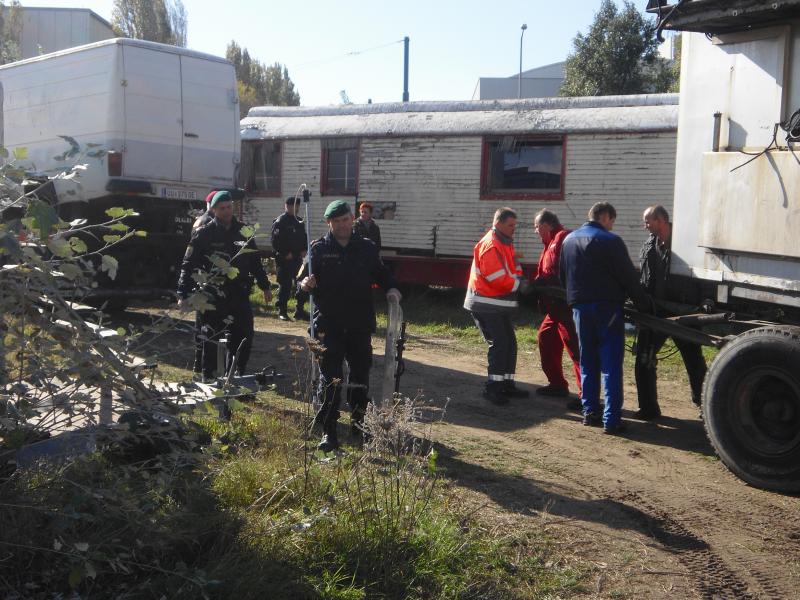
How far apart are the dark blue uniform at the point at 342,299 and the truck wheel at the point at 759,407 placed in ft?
7.99

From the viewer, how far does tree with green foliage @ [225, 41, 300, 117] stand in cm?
5066

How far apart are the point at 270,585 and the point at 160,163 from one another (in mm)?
8465

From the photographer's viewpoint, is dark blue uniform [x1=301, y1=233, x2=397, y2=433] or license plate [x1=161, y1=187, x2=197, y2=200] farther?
license plate [x1=161, y1=187, x2=197, y2=200]

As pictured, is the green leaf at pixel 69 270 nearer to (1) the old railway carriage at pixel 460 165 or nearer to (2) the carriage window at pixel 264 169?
(1) the old railway carriage at pixel 460 165

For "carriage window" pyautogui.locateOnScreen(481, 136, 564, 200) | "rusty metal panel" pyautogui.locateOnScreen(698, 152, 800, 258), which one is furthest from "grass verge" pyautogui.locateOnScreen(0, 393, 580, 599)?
"carriage window" pyautogui.locateOnScreen(481, 136, 564, 200)

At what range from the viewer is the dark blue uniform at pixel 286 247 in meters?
13.0

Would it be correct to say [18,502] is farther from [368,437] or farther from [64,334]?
[368,437]

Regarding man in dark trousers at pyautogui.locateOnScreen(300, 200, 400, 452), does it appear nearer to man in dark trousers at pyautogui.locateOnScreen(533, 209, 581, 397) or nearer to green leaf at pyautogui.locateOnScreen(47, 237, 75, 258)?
man in dark trousers at pyautogui.locateOnScreen(533, 209, 581, 397)

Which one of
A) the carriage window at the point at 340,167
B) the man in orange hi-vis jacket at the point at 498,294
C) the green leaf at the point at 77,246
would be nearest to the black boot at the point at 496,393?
the man in orange hi-vis jacket at the point at 498,294

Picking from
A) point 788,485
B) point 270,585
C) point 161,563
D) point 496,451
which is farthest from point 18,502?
point 788,485

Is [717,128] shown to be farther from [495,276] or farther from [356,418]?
[356,418]

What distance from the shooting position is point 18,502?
146 inches

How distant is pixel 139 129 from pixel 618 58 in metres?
19.5

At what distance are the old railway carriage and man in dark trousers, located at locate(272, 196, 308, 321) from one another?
104 inches
